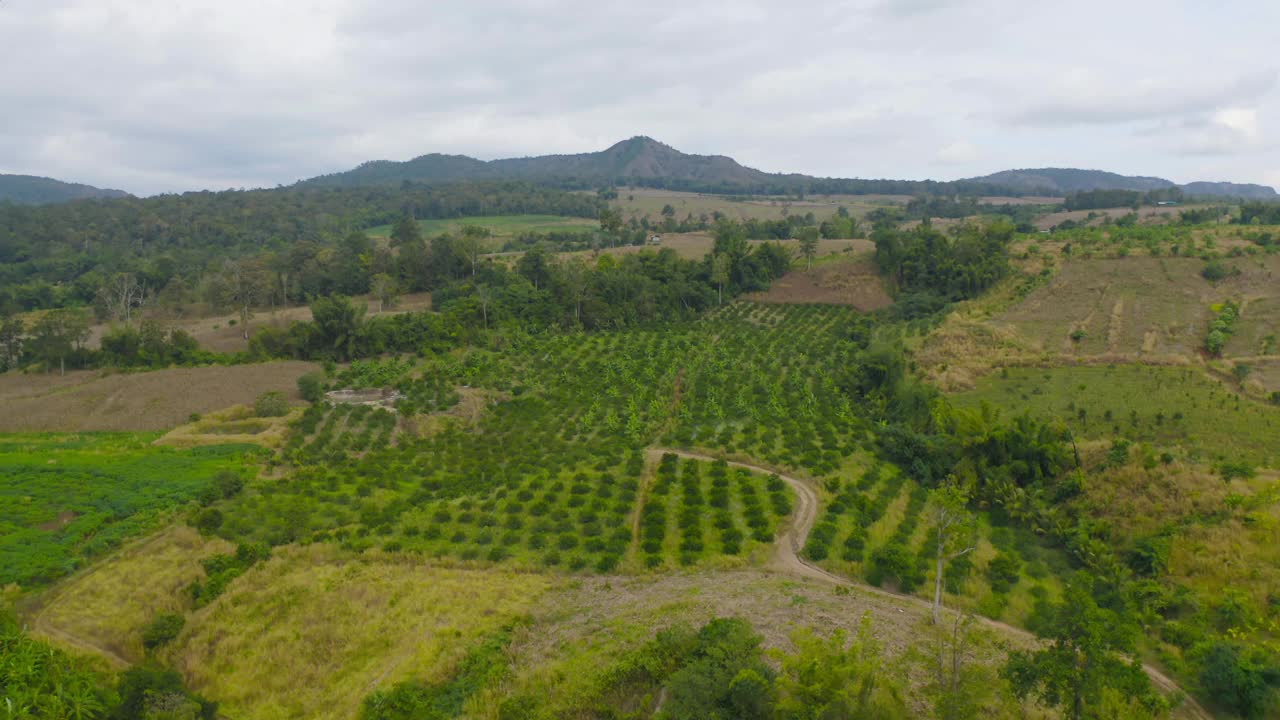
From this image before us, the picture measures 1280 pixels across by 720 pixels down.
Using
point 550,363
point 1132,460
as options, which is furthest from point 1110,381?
point 550,363

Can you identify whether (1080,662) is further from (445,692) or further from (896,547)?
(445,692)

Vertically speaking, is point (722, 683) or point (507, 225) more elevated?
point (507, 225)

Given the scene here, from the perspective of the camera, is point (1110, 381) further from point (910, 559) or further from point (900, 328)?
point (910, 559)

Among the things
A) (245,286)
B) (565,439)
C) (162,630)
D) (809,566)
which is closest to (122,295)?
(245,286)

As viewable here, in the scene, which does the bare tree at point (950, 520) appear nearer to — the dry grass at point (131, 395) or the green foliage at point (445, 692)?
the green foliage at point (445, 692)

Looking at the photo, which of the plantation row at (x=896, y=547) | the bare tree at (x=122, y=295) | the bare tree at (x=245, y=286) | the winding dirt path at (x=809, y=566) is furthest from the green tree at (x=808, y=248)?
the bare tree at (x=122, y=295)

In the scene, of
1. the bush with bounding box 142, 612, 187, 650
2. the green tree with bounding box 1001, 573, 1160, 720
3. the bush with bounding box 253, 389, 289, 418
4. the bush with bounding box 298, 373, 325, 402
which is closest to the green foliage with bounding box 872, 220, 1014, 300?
the green tree with bounding box 1001, 573, 1160, 720

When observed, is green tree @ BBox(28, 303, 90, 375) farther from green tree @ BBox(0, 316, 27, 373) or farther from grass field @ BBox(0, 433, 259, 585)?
grass field @ BBox(0, 433, 259, 585)
